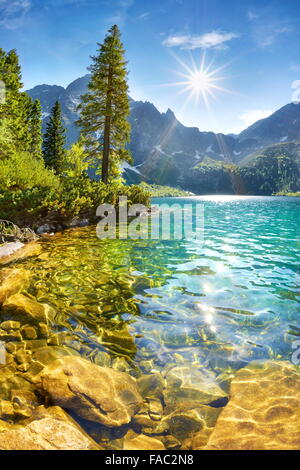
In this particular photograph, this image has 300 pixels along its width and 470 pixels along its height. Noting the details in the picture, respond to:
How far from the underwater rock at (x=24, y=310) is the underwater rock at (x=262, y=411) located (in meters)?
3.87

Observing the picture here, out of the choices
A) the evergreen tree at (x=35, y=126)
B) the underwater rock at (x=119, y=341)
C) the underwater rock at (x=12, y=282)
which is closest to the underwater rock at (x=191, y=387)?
the underwater rock at (x=119, y=341)

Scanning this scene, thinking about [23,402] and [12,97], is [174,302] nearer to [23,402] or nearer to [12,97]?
[23,402]

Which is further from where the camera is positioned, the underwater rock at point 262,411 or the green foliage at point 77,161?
the green foliage at point 77,161

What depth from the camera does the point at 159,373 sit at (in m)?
3.96

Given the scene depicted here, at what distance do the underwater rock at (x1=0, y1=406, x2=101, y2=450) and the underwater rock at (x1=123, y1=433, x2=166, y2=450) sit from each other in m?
0.34

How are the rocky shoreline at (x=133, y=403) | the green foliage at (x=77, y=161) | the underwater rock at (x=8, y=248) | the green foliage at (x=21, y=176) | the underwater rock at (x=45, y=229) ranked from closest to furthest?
the rocky shoreline at (x=133, y=403) < the underwater rock at (x=8, y=248) < the underwater rock at (x=45, y=229) < the green foliage at (x=21, y=176) < the green foliage at (x=77, y=161)

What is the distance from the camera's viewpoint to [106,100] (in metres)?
24.1

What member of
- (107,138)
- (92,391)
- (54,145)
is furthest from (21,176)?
(54,145)

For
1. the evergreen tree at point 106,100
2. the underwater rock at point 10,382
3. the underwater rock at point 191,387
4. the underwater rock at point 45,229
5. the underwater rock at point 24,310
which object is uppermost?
the evergreen tree at point 106,100

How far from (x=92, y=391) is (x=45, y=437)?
916 millimetres

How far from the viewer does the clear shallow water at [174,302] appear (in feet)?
14.8

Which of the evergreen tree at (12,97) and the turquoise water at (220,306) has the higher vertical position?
the evergreen tree at (12,97)

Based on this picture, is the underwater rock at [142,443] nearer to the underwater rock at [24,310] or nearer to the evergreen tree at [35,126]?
the underwater rock at [24,310]

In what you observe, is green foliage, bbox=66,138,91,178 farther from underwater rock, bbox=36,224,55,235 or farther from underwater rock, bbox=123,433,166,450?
underwater rock, bbox=123,433,166,450
